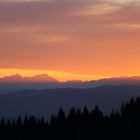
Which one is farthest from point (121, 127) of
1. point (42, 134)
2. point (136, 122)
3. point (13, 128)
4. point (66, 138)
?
point (13, 128)

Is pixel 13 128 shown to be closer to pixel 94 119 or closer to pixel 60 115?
pixel 60 115

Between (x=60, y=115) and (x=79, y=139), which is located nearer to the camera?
(x=79, y=139)

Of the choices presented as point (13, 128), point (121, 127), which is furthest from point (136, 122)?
point (13, 128)

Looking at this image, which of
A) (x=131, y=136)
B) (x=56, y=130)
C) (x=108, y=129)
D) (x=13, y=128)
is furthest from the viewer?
(x=13, y=128)

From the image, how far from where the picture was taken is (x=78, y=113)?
119562 mm

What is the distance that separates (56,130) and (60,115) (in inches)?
189

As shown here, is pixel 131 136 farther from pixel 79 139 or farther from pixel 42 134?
pixel 42 134

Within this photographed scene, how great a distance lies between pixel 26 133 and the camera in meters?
124

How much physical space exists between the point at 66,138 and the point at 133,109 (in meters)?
11.6

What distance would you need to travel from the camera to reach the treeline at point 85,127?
345 feet

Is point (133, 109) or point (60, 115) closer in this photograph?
point (133, 109)

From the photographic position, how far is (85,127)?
11181cm

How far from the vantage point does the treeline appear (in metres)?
105

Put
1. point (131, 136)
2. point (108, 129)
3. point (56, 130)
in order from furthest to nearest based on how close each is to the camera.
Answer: point (56, 130) < point (108, 129) < point (131, 136)
